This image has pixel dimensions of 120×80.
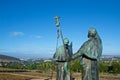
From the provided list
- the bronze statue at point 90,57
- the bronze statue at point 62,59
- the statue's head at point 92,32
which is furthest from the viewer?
the bronze statue at point 62,59

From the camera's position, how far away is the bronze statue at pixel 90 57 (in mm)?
8594

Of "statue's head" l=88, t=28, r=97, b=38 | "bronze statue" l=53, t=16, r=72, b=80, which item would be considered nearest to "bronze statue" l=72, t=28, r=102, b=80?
"statue's head" l=88, t=28, r=97, b=38

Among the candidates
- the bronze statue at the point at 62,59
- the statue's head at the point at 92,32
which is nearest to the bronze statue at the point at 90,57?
the statue's head at the point at 92,32

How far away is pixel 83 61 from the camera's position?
8633 millimetres

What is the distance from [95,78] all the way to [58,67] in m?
5.38

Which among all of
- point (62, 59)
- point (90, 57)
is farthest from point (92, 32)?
point (62, 59)

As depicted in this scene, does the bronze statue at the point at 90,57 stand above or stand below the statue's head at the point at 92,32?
below

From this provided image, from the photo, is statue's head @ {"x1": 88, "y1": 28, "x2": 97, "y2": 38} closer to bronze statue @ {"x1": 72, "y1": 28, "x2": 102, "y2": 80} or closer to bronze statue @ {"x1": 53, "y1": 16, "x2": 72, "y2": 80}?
bronze statue @ {"x1": 72, "y1": 28, "x2": 102, "y2": 80}

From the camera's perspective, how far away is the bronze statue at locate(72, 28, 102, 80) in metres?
8.59

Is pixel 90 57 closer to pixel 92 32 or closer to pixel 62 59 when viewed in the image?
pixel 92 32

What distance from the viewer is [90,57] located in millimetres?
8570

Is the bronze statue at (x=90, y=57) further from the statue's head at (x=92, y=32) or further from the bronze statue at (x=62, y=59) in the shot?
the bronze statue at (x=62, y=59)

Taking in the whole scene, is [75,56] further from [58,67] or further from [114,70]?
[114,70]

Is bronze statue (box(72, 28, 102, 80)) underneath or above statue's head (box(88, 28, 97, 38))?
underneath
